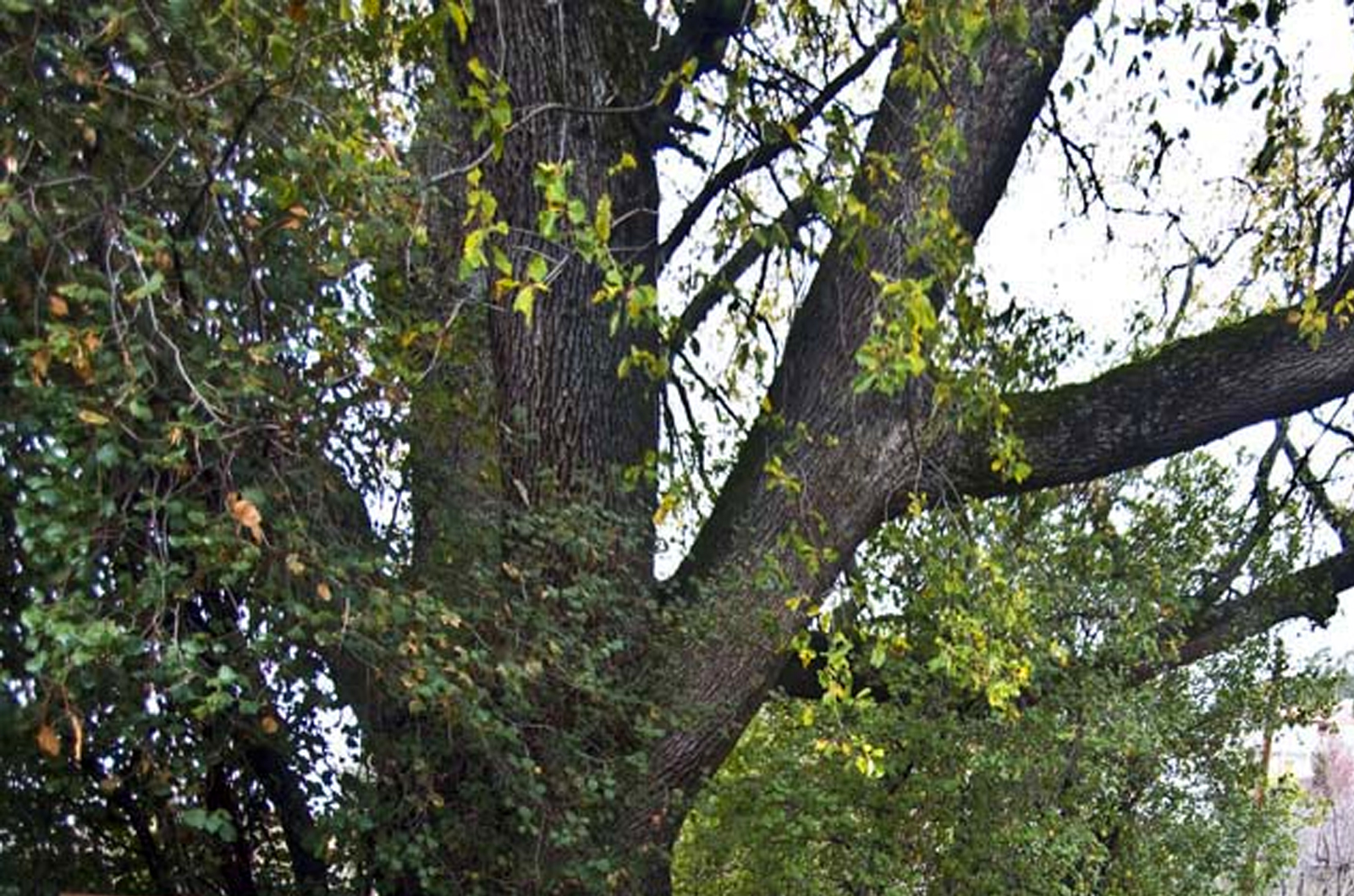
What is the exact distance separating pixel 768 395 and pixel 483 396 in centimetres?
83

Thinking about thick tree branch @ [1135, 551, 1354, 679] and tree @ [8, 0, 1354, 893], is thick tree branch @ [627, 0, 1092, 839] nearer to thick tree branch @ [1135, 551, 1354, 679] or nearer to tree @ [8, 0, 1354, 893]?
tree @ [8, 0, 1354, 893]

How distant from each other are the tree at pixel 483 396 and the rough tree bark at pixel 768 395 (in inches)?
0.5

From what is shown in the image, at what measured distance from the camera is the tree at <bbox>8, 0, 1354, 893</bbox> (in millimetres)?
1787

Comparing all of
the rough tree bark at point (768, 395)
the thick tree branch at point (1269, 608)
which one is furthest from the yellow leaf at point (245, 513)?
the thick tree branch at point (1269, 608)

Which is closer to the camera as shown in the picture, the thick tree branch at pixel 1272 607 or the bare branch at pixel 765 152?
the bare branch at pixel 765 152

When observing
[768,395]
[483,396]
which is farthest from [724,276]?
[483,396]

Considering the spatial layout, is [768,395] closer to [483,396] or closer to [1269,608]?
[483,396]

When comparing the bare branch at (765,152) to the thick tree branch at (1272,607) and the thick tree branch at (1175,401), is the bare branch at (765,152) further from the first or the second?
the thick tree branch at (1272,607)

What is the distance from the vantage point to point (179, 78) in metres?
1.82


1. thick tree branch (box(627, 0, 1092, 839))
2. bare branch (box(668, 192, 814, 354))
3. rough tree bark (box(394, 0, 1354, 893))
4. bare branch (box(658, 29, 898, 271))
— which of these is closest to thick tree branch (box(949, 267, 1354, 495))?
rough tree bark (box(394, 0, 1354, 893))

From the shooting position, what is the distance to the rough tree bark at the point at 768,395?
306 cm

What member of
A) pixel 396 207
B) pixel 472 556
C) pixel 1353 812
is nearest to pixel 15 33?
A: pixel 396 207

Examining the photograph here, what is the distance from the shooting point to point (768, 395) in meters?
3.38

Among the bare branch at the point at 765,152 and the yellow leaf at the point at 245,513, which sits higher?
the bare branch at the point at 765,152
